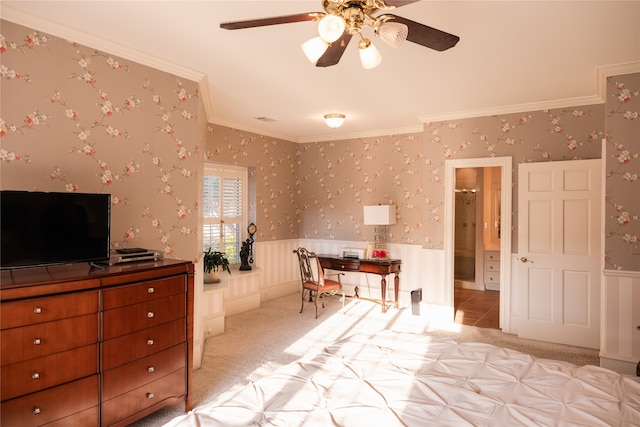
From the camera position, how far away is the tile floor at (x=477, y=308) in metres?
5.11

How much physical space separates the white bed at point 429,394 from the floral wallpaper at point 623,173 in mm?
2090

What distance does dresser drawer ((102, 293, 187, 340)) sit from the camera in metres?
2.27

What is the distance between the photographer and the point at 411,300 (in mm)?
5457

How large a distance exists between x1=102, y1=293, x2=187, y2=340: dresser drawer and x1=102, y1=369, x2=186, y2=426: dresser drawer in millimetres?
393

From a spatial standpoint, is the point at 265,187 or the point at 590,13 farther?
the point at 265,187

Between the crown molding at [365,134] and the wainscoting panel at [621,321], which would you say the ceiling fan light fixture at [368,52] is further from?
the crown molding at [365,134]

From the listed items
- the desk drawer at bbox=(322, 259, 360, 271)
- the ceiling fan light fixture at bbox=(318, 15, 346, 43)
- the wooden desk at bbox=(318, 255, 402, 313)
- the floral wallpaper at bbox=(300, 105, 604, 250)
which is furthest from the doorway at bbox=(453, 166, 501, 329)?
the ceiling fan light fixture at bbox=(318, 15, 346, 43)

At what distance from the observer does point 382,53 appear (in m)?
3.13

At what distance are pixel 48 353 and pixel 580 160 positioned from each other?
4.97 m

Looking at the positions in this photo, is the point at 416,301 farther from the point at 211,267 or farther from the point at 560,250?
the point at 211,267

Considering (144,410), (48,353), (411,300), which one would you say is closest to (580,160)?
(411,300)

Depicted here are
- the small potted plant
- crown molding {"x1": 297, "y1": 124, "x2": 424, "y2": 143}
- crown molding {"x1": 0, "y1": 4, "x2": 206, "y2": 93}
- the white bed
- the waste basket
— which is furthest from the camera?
crown molding {"x1": 297, "y1": 124, "x2": 424, "y2": 143}

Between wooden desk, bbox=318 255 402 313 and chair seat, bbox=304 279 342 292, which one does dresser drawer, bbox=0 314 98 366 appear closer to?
chair seat, bbox=304 279 342 292

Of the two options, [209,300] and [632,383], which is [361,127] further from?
[632,383]
